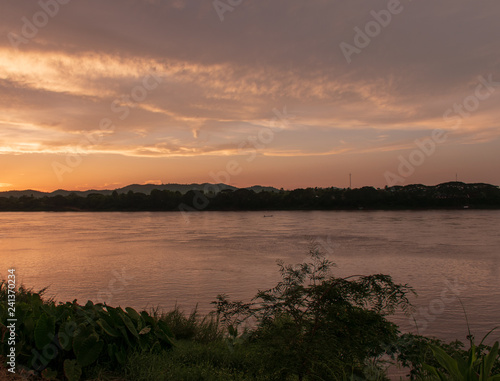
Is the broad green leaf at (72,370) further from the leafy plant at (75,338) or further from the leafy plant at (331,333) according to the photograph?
the leafy plant at (331,333)

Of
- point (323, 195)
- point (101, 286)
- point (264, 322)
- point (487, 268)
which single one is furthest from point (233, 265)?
point (323, 195)

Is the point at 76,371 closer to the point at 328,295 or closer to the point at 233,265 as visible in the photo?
the point at 328,295

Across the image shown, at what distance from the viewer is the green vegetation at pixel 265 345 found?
4652mm

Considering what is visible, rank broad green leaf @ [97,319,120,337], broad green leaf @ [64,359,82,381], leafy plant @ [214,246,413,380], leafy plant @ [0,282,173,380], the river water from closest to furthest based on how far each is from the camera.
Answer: leafy plant @ [214,246,413,380] → broad green leaf @ [64,359,82,381] → leafy plant @ [0,282,173,380] → broad green leaf @ [97,319,120,337] → the river water

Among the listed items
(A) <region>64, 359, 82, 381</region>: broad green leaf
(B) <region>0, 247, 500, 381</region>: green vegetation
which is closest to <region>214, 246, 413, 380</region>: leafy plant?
(B) <region>0, 247, 500, 381</region>: green vegetation

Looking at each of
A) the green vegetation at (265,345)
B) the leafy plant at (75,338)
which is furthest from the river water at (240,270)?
the leafy plant at (75,338)

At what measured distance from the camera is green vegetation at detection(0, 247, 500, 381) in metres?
4.65

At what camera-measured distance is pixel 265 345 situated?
4.89m

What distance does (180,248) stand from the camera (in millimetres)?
35438

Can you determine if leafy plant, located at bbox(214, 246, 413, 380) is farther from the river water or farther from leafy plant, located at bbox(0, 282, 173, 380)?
leafy plant, located at bbox(0, 282, 173, 380)

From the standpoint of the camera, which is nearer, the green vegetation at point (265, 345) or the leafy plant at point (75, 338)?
the green vegetation at point (265, 345)

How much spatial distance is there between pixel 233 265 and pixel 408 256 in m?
13.4

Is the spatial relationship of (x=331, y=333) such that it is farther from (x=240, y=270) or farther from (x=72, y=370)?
(x=240, y=270)

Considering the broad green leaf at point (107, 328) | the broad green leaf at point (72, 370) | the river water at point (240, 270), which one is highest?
the broad green leaf at point (107, 328)
